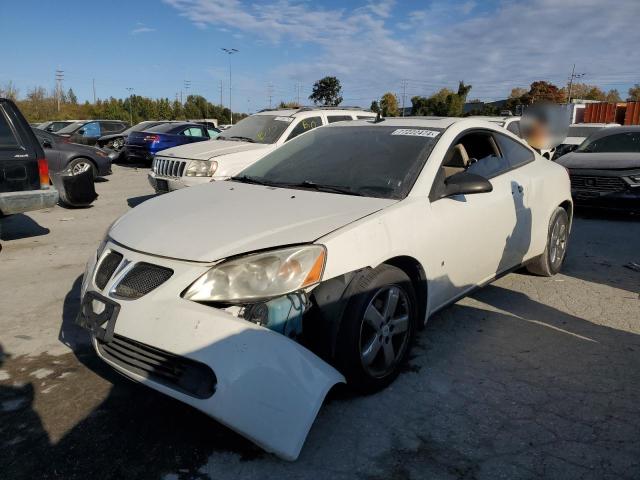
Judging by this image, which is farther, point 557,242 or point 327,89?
point 327,89

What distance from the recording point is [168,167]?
326 inches

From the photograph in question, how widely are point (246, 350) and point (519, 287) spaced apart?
11.3 feet

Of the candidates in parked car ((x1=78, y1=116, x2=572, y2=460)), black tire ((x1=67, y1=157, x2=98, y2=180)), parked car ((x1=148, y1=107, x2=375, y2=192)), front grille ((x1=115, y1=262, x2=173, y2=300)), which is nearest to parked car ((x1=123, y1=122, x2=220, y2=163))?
black tire ((x1=67, y1=157, x2=98, y2=180))

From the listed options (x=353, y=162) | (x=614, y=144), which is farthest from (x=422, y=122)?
(x=614, y=144)

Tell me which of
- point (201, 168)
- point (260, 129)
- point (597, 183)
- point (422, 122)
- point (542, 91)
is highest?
point (542, 91)

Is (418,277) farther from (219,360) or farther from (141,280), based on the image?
(141,280)

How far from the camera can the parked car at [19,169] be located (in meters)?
5.79

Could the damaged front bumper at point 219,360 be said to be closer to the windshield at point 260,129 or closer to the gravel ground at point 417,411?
the gravel ground at point 417,411

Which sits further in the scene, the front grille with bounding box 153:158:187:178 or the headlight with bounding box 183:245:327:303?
the front grille with bounding box 153:158:187:178

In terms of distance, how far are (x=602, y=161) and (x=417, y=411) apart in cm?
765

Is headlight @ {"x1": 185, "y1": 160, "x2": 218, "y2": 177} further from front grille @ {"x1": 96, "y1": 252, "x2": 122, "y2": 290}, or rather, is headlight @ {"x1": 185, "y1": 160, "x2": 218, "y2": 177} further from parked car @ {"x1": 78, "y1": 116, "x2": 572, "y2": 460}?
front grille @ {"x1": 96, "y1": 252, "x2": 122, "y2": 290}

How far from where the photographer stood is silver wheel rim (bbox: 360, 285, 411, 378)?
2.83 meters

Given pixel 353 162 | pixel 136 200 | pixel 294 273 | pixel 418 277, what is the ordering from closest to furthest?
pixel 294 273 → pixel 418 277 → pixel 353 162 → pixel 136 200

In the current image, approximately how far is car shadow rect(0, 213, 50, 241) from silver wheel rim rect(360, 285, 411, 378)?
583 centimetres
